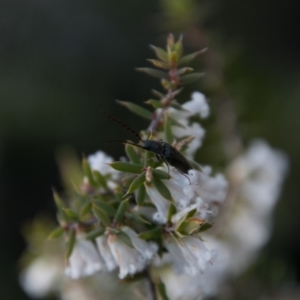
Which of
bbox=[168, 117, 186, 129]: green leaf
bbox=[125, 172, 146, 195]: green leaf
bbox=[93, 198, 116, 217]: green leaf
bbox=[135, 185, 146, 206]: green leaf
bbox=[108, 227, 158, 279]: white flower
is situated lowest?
bbox=[108, 227, 158, 279]: white flower

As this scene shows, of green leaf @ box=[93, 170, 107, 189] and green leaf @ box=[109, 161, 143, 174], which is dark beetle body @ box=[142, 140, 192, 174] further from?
green leaf @ box=[93, 170, 107, 189]

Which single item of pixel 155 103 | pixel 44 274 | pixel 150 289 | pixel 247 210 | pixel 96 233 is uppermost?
pixel 155 103

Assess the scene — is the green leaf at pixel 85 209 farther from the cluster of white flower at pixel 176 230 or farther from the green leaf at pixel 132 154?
the green leaf at pixel 132 154

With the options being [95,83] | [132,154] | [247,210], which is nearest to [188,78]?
[132,154]

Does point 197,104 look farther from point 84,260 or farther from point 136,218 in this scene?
point 84,260

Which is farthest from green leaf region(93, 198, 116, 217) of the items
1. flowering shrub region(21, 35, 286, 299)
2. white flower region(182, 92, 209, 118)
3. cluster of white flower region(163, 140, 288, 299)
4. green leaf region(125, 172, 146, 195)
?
cluster of white flower region(163, 140, 288, 299)
